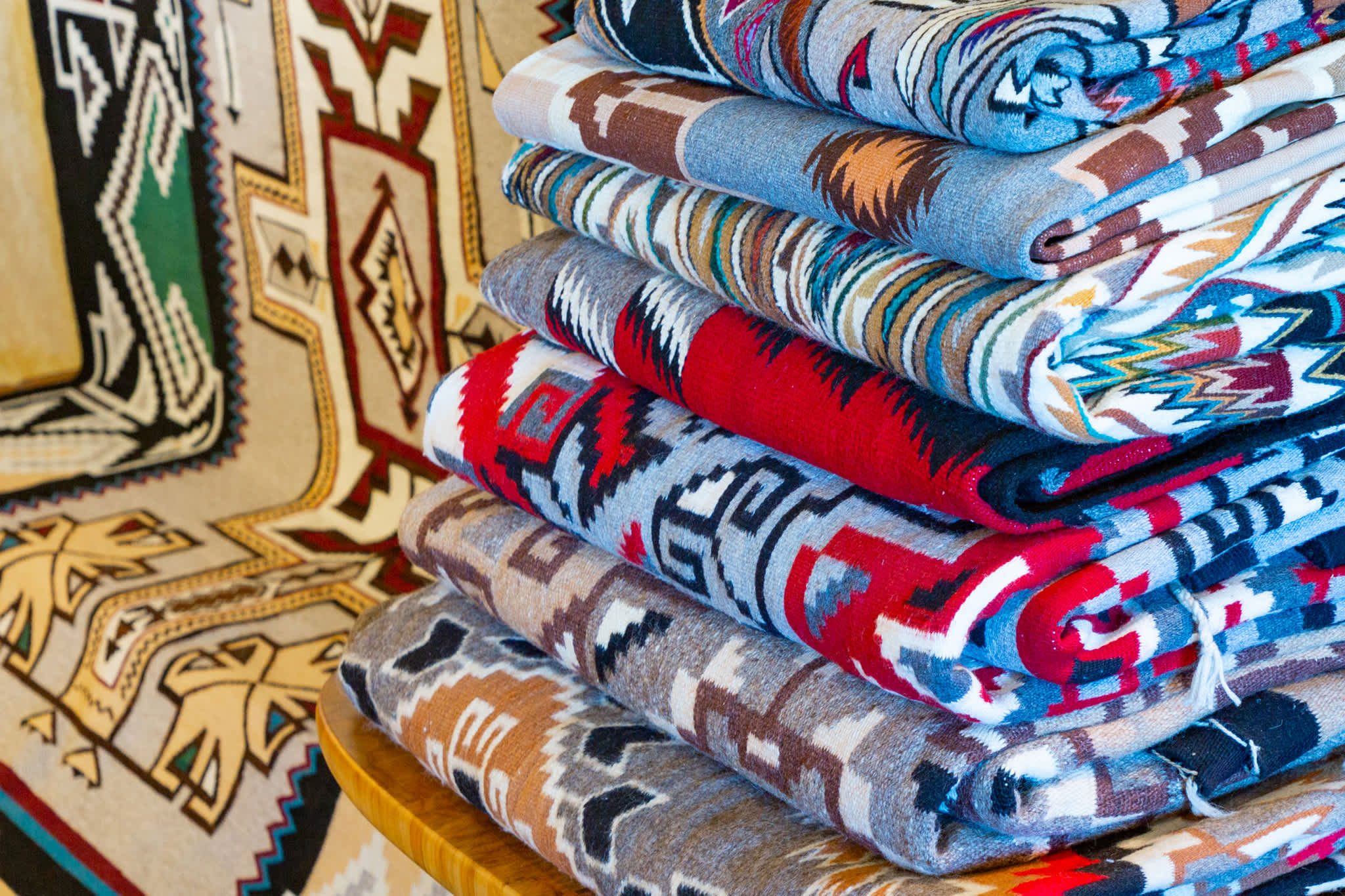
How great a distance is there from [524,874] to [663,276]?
0.22 m

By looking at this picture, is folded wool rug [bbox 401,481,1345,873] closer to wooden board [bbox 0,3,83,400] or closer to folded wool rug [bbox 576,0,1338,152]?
folded wool rug [bbox 576,0,1338,152]

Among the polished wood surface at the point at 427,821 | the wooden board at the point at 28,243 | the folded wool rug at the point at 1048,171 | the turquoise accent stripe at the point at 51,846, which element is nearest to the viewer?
the folded wool rug at the point at 1048,171

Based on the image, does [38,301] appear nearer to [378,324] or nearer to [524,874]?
[378,324]

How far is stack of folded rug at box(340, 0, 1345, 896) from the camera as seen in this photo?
0.37m

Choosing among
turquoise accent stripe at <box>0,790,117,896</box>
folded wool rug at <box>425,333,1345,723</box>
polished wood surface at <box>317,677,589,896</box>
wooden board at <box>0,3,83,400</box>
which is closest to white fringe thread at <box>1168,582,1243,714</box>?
folded wool rug at <box>425,333,1345,723</box>

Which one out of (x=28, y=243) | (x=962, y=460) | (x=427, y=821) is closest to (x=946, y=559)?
(x=962, y=460)

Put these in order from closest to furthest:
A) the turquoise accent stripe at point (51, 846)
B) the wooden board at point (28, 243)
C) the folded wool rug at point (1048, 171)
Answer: the folded wool rug at point (1048, 171) < the turquoise accent stripe at point (51, 846) < the wooden board at point (28, 243)

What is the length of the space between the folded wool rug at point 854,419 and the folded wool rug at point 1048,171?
5 cm

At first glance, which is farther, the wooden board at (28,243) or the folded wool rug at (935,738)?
the wooden board at (28,243)

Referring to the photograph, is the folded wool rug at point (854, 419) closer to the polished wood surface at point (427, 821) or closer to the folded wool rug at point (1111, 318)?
the folded wool rug at point (1111, 318)

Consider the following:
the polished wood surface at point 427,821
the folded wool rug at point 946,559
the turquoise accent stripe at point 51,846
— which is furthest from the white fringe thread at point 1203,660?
the turquoise accent stripe at point 51,846

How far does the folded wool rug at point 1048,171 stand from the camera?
0.36m

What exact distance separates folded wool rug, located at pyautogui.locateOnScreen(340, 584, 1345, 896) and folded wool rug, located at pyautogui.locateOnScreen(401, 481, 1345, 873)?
0.04 ft

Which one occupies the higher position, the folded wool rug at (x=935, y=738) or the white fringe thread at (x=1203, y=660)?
the white fringe thread at (x=1203, y=660)
